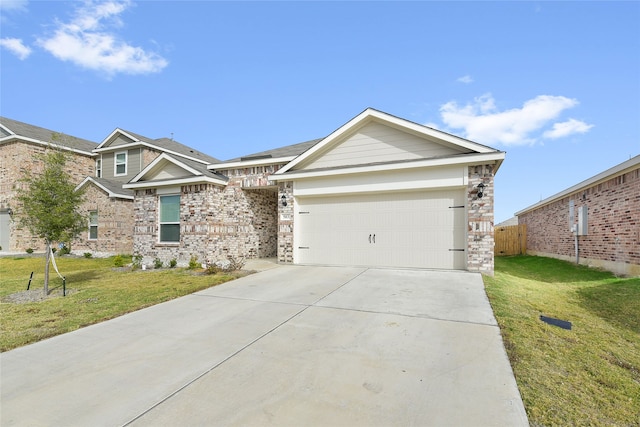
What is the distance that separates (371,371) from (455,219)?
6.75 meters

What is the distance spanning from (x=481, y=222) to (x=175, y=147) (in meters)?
20.5

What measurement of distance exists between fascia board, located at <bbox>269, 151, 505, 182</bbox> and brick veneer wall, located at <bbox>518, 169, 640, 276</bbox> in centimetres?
495

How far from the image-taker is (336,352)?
3.56m

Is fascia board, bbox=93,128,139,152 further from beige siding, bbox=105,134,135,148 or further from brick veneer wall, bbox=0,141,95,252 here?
brick veneer wall, bbox=0,141,95,252

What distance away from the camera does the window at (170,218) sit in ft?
39.4

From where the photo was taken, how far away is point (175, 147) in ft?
68.1

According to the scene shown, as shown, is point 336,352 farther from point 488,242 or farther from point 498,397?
point 488,242

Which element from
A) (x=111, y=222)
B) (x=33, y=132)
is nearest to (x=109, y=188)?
(x=111, y=222)

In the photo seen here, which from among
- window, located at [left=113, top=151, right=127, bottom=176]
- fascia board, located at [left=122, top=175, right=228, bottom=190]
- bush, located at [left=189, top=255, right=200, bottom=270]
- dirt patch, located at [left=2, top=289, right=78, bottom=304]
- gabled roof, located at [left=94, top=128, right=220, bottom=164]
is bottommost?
dirt patch, located at [left=2, top=289, right=78, bottom=304]

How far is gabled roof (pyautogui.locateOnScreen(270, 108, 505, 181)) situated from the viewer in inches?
323

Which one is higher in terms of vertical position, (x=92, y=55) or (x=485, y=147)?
(x=92, y=55)

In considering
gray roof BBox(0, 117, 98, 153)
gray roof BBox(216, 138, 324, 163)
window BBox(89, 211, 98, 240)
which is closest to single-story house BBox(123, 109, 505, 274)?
gray roof BBox(216, 138, 324, 163)

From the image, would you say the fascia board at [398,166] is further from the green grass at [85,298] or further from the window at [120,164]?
the window at [120,164]

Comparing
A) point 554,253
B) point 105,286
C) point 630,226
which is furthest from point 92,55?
point 554,253
